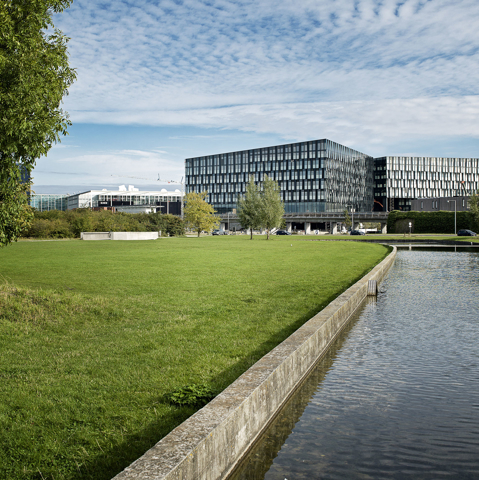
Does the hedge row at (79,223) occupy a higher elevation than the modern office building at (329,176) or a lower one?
lower

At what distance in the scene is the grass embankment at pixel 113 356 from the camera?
4.19 m

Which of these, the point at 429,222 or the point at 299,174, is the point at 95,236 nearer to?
the point at 429,222

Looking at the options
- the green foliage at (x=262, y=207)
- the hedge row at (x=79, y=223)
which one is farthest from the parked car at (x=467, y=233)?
the hedge row at (x=79, y=223)

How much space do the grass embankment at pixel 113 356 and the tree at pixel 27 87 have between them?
2852 mm

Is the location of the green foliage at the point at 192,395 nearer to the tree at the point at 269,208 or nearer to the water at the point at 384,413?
the water at the point at 384,413

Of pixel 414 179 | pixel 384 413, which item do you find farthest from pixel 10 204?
pixel 414 179

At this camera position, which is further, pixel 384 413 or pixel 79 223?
pixel 79 223

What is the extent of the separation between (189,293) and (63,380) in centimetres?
724

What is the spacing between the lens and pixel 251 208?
2603 inches

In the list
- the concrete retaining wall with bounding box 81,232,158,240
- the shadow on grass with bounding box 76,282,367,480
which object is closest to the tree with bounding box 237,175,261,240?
the concrete retaining wall with bounding box 81,232,158,240

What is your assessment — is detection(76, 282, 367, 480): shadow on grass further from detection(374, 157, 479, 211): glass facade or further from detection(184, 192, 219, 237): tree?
detection(374, 157, 479, 211): glass facade

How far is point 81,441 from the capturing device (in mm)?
4254

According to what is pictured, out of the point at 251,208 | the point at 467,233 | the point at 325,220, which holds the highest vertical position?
the point at 251,208

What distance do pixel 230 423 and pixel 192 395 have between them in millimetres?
908
